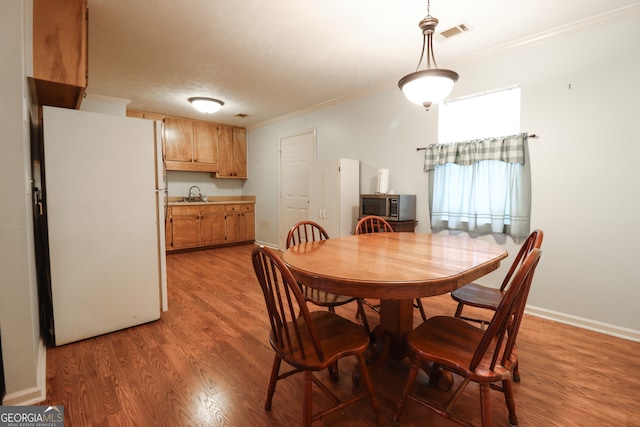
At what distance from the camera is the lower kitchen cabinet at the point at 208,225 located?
5246 mm

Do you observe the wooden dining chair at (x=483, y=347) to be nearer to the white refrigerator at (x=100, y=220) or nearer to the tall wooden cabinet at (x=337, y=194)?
the white refrigerator at (x=100, y=220)

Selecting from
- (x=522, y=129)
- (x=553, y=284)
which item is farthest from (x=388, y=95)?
(x=553, y=284)

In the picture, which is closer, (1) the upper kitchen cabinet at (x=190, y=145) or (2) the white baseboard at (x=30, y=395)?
(2) the white baseboard at (x=30, y=395)

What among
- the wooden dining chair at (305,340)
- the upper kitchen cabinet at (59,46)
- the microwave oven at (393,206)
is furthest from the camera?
the microwave oven at (393,206)

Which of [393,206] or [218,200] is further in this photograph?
[218,200]

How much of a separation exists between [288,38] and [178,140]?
3626 mm

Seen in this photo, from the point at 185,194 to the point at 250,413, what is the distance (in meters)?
5.21

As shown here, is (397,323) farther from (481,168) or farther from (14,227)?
(14,227)

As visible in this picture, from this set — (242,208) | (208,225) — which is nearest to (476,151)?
(242,208)

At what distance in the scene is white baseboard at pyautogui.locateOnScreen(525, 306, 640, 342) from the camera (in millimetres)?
2312

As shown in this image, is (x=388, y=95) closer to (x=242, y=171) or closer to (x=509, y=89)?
(x=509, y=89)

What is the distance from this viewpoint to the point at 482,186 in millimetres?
3023

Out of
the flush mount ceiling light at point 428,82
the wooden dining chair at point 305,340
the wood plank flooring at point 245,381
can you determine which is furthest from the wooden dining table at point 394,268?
the flush mount ceiling light at point 428,82

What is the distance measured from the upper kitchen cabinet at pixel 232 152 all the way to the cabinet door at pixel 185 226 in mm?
1039
